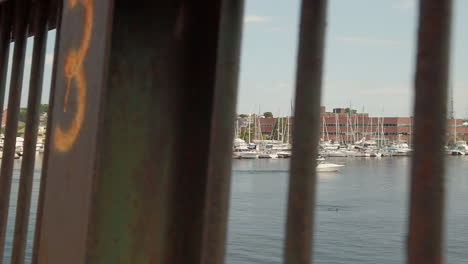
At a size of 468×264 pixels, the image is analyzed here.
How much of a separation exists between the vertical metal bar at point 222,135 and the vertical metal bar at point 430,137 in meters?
0.66

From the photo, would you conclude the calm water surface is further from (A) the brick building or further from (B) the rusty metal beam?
(B) the rusty metal beam

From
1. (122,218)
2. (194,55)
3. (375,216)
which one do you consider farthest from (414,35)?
(375,216)

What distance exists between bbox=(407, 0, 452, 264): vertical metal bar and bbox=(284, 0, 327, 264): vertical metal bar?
37 cm

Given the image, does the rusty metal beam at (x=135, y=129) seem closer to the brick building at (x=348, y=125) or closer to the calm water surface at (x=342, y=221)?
the calm water surface at (x=342, y=221)

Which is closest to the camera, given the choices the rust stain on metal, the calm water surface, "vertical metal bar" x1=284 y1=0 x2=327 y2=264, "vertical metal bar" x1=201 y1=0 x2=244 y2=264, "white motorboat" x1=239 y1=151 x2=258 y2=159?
"vertical metal bar" x1=284 y1=0 x2=327 y2=264

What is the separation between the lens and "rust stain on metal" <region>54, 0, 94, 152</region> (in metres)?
2.01

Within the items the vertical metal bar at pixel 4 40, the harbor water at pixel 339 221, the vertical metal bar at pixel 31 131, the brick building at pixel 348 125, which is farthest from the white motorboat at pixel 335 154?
the vertical metal bar at pixel 31 131

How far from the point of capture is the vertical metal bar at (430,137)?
120 cm

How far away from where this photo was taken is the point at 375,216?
157 feet

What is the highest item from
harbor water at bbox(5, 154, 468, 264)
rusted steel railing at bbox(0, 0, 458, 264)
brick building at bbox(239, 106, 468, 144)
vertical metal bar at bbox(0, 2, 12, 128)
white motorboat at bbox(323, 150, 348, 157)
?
brick building at bbox(239, 106, 468, 144)

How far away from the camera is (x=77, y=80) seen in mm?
2051

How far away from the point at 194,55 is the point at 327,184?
71.6 meters

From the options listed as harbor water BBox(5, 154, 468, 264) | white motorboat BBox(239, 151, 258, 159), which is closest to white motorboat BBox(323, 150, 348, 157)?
white motorboat BBox(239, 151, 258, 159)

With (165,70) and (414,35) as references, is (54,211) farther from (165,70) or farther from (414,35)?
(414,35)
